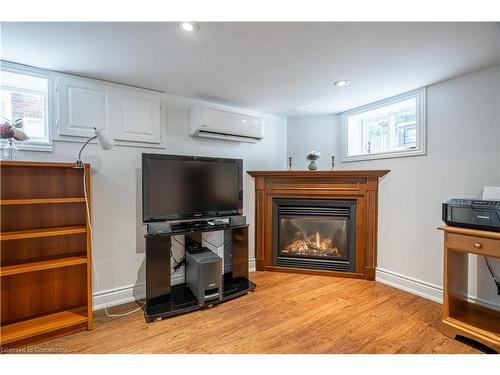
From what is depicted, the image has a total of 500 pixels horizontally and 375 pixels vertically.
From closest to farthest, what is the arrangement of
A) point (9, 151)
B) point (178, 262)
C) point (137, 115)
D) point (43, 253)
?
point (9, 151) < point (43, 253) < point (137, 115) < point (178, 262)

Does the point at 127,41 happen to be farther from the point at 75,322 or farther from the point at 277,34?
the point at 75,322

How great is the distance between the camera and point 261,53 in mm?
1651

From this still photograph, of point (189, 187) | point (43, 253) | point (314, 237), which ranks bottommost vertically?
point (314, 237)

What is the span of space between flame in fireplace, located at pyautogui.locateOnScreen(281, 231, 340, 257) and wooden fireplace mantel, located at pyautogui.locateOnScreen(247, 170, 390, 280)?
0.22 meters

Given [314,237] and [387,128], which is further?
[314,237]

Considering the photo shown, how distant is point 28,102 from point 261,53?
2003mm

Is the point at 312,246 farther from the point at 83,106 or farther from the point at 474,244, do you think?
the point at 83,106

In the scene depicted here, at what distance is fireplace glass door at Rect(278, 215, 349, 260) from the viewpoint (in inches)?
114

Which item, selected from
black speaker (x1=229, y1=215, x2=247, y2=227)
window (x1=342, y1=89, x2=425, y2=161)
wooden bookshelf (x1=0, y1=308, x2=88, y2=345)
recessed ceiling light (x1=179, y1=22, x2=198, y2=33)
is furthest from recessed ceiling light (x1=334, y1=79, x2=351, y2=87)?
wooden bookshelf (x1=0, y1=308, x2=88, y2=345)

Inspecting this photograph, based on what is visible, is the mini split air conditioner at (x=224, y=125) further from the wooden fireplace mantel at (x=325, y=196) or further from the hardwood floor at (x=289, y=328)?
the hardwood floor at (x=289, y=328)

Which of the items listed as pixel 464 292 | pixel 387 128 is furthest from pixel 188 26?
pixel 464 292

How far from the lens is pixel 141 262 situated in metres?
2.34

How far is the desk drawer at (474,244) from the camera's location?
150cm

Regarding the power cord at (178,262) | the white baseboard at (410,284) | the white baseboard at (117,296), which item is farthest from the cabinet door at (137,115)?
the white baseboard at (410,284)
